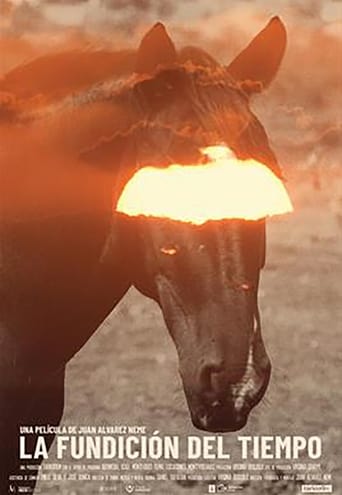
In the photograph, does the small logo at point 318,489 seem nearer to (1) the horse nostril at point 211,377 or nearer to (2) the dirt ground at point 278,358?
(2) the dirt ground at point 278,358

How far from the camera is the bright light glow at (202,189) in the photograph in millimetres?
1822

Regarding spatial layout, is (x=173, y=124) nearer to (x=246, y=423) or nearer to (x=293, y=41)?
(x=293, y=41)

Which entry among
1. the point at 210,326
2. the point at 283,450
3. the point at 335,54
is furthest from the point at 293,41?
the point at 283,450

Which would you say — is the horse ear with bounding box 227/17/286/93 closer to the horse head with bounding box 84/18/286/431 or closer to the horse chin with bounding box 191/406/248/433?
the horse head with bounding box 84/18/286/431

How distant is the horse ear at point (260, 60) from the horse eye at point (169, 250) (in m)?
0.22

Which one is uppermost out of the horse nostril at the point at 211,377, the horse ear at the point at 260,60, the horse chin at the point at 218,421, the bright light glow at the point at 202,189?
the horse ear at the point at 260,60

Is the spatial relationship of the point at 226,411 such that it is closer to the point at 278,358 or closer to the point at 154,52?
the point at 278,358

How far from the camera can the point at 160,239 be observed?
5.98 ft

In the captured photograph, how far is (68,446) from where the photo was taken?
1835 millimetres

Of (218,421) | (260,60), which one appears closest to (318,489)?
(218,421)

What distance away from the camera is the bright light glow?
1822 mm

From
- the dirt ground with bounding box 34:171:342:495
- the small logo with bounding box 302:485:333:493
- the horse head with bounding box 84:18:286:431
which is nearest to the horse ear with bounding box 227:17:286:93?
the horse head with bounding box 84:18:286:431

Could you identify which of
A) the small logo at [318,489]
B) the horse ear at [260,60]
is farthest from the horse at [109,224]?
the small logo at [318,489]

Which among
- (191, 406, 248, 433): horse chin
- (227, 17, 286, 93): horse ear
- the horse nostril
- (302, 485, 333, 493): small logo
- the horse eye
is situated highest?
(227, 17, 286, 93): horse ear
